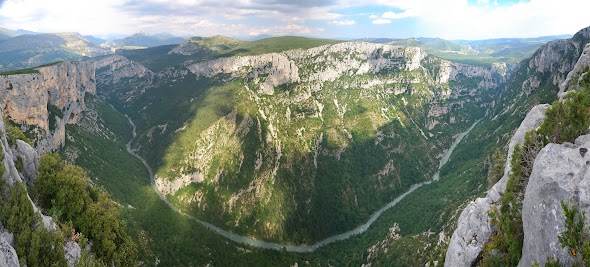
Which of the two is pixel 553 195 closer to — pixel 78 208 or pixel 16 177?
pixel 16 177

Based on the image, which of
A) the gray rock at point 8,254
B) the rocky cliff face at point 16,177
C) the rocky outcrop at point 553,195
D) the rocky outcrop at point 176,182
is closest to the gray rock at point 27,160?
the rocky cliff face at point 16,177

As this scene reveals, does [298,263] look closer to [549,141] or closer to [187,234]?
[187,234]

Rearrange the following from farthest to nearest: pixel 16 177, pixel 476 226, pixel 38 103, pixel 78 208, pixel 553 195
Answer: pixel 38 103 < pixel 78 208 < pixel 16 177 < pixel 476 226 < pixel 553 195

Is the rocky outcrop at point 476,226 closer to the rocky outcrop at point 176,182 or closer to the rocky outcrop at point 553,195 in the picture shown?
the rocky outcrop at point 553,195

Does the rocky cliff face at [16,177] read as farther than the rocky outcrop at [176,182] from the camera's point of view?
No

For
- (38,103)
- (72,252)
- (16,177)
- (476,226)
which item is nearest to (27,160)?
(16,177)

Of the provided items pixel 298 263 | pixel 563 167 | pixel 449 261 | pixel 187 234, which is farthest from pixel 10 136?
pixel 298 263
